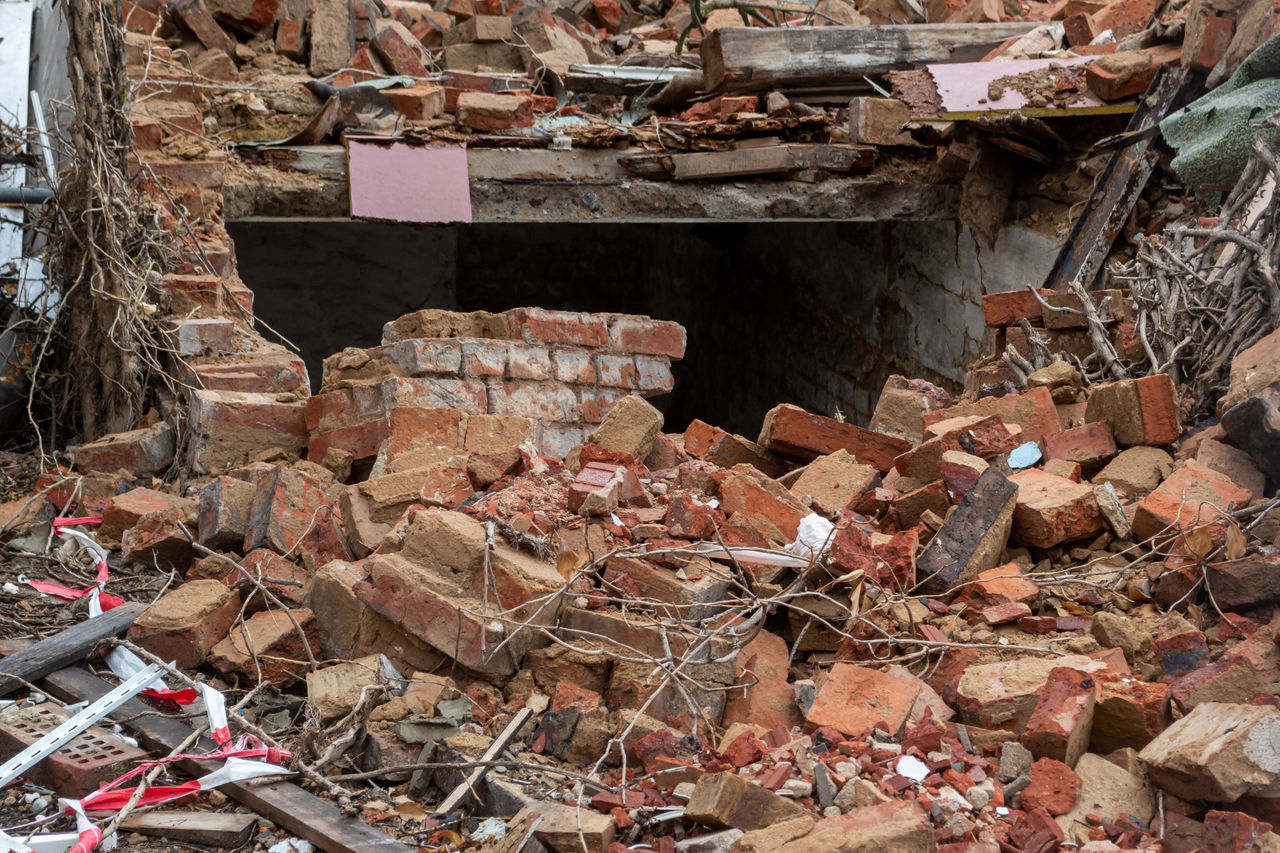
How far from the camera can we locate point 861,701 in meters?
2.34

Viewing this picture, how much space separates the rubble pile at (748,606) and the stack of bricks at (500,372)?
0.06 ft

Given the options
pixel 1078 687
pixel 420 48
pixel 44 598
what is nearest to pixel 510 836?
pixel 1078 687

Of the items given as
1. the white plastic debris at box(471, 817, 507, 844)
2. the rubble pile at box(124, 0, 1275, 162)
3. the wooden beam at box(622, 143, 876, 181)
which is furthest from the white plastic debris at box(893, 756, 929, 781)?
the wooden beam at box(622, 143, 876, 181)

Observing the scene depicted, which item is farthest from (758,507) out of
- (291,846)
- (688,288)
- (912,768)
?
(688,288)

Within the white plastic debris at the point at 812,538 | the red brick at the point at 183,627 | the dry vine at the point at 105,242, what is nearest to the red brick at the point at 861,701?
the white plastic debris at the point at 812,538

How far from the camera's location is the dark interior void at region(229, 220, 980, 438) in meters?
7.21

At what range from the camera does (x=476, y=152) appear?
229 inches

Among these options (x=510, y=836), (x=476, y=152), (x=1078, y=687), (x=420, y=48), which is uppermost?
(x=420, y=48)

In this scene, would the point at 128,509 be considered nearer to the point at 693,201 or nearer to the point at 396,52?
the point at 693,201

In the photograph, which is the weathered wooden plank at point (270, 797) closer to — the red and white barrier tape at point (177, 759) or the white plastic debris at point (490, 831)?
the red and white barrier tape at point (177, 759)

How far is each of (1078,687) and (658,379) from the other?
7.29 ft

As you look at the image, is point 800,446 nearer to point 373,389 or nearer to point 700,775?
point 373,389

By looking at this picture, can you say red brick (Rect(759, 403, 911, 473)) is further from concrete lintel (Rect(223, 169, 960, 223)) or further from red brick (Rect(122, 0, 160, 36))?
red brick (Rect(122, 0, 160, 36))

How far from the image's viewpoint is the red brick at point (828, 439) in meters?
3.65
